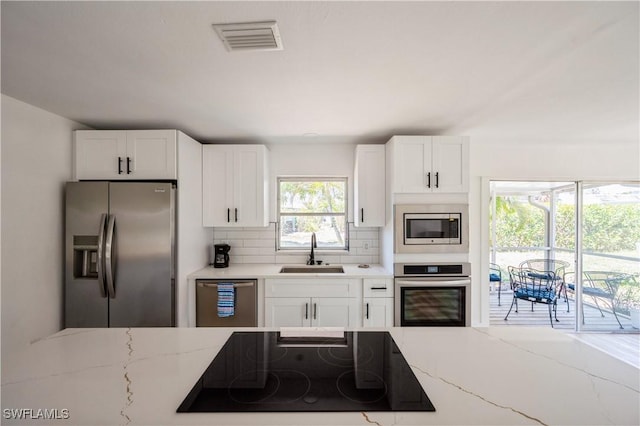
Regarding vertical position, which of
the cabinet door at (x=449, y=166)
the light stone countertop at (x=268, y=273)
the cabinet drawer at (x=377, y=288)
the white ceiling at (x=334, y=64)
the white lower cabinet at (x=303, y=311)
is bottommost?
the white lower cabinet at (x=303, y=311)

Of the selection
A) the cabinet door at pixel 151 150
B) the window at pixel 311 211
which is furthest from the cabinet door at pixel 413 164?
the cabinet door at pixel 151 150

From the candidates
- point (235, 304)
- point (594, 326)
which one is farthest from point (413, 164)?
point (594, 326)

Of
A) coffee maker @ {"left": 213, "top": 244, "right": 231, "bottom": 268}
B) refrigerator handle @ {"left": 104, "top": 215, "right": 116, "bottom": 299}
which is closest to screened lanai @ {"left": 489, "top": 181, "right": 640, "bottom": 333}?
coffee maker @ {"left": 213, "top": 244, "right": 231, "bottom": 268}

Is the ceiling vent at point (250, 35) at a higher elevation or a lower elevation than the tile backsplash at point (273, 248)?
higher

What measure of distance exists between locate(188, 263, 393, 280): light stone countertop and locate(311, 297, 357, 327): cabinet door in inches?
9.9

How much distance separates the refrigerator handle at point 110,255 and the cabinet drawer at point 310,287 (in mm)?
1317

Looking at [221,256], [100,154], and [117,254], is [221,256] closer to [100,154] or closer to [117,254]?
[117,254]

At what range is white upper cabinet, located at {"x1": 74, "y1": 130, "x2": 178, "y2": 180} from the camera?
264 cm

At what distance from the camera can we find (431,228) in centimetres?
288

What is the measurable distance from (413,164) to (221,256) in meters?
2.34

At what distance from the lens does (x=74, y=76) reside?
5.82 ft

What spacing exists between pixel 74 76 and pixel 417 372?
8.10ft

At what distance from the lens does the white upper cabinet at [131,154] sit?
2641 millimetres

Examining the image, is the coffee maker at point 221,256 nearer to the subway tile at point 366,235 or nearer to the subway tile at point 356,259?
the subway tile at point 356,259
